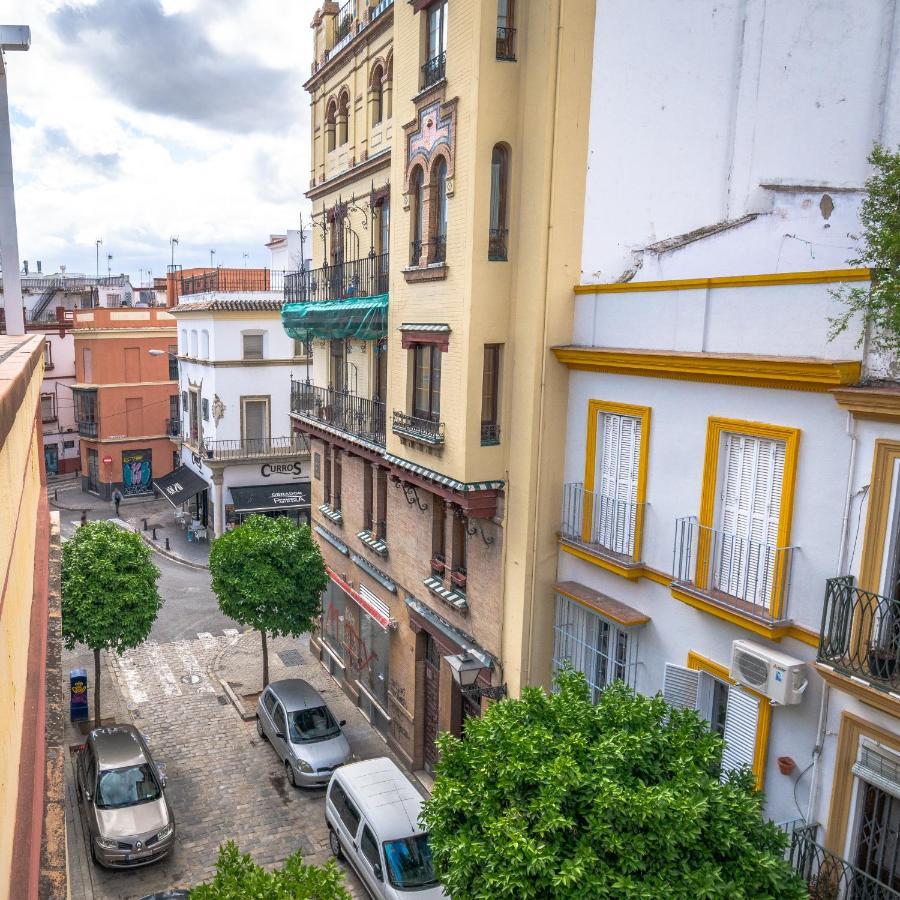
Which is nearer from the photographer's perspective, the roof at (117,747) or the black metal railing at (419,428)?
the black metal railing at (419,428)

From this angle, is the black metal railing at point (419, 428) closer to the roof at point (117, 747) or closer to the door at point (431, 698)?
the door at point (431, 698)

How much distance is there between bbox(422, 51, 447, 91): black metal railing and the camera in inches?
619

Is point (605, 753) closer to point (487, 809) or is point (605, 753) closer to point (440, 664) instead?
point (487, 809)

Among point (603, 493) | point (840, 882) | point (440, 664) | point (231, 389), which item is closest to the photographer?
point (840, 882)

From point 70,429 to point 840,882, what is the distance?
52.6 metres

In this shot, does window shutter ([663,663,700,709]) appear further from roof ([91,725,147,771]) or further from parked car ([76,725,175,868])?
roof ([91,725,147,771])

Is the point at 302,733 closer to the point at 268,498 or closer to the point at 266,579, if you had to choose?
the point at 266,579

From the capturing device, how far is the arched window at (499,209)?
15141 millimetres

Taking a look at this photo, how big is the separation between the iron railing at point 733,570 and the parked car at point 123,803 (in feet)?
37.2

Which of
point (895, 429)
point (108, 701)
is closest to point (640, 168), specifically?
point (895, 429)

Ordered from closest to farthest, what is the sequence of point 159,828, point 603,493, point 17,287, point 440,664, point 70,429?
point 17,287 < point 603,493 < point 159,828 < point 440,664 < point 70,429

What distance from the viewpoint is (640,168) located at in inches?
576

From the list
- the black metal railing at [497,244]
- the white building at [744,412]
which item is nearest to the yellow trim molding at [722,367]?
the white building at [744,412]

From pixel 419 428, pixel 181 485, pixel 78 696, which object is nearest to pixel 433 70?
pixel 419 428
